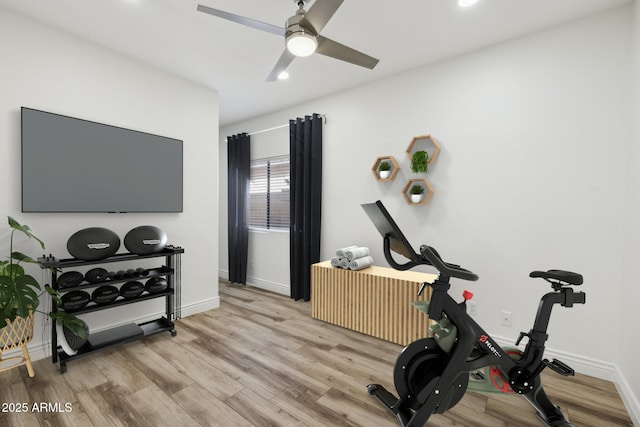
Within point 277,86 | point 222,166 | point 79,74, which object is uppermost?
point 277,86

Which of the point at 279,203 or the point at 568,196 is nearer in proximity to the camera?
the point at 568,196

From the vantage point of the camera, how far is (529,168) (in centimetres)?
246

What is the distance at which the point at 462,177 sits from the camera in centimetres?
278

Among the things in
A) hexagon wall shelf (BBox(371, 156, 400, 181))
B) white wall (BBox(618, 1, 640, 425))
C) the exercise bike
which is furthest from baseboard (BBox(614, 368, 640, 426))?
hexagon wall shelf (BBox(371, 156, 400, 181))

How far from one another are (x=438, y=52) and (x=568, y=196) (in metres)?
1.65

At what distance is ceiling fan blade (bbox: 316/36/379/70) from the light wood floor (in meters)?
2.22


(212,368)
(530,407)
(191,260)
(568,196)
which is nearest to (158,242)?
(191,260)

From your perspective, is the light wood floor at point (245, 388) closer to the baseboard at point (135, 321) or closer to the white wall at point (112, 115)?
the baseboard at point (135, 321)

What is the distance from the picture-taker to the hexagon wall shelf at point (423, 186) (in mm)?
2916

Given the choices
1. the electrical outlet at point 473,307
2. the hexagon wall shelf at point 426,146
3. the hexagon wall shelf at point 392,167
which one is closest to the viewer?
the electrical outlet at point 473,307

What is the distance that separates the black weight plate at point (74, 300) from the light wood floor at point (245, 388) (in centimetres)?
44

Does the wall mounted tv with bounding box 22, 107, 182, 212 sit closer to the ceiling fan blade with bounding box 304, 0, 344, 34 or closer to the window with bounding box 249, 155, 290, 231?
the window with bounding box 249, 155, 290, 231

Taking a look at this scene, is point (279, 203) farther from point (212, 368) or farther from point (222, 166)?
point (212, 368)

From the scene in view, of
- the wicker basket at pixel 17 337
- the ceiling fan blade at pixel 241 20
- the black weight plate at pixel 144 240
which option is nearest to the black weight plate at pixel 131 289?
the black weight plate at pixel 144 240
